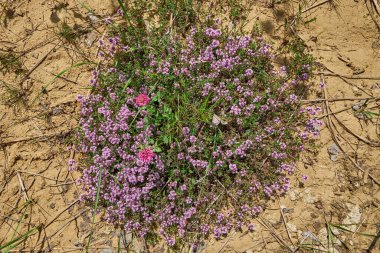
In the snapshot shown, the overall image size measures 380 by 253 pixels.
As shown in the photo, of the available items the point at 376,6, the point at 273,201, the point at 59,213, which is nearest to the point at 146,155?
the point at 59,213

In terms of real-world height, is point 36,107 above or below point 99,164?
above

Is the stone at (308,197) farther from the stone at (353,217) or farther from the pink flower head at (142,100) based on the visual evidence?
the pink flower head at (142,100)

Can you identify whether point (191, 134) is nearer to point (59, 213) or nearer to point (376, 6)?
point (59, 213)

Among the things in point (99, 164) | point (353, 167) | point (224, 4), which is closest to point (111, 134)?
point (99, 164)

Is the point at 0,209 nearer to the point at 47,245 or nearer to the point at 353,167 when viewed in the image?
the point at 47,245

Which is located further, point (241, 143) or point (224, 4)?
point (224, 4)

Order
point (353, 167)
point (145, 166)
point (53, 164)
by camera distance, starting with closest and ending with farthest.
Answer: point (145, 166) → point (353, 167) → point (53, 164)
